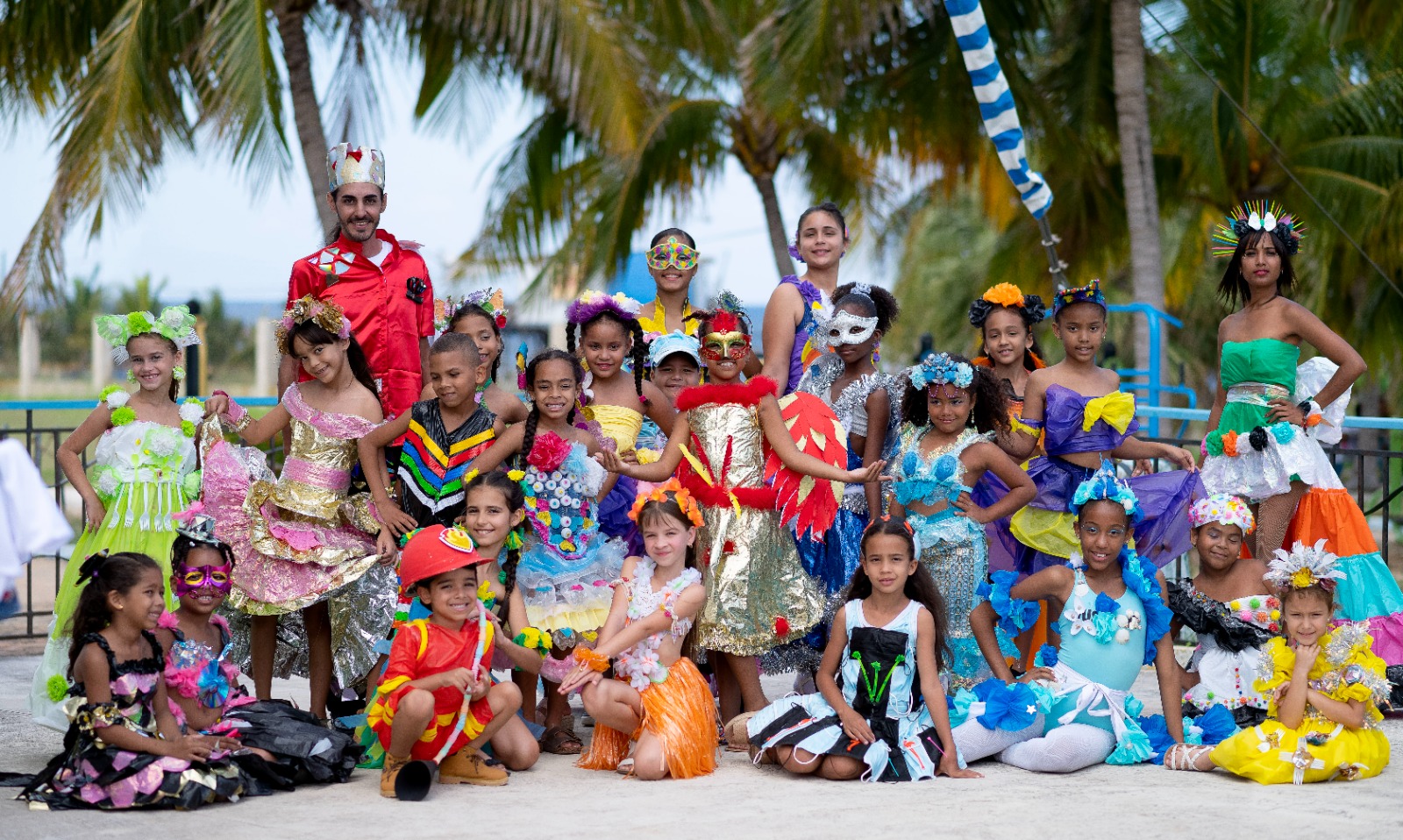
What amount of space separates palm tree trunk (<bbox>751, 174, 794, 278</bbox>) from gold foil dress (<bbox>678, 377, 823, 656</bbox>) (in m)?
10.3

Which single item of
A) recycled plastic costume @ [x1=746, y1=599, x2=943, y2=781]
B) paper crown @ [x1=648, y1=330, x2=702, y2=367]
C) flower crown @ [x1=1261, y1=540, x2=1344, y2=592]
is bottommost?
recycled plastic costume @ [x1=746, y1=599, x2=943, y2=781]

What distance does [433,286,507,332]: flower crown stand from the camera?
19.7 ft

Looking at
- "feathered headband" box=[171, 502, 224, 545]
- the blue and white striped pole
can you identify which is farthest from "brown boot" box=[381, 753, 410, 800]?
the blue and white striped pole

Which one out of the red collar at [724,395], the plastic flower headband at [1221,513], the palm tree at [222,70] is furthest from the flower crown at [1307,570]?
the palm tree at [222,70]

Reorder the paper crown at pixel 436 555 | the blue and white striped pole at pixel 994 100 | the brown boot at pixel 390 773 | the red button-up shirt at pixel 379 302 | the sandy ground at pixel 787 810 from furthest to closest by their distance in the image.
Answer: the blue and white striped pole at pixel 994 100 → the red button-up shirt at pixel 379 302 → the paper crown at pixel 436 555 → the brown boot at pixel 390 773 → the sandy ground at pixel 787 810

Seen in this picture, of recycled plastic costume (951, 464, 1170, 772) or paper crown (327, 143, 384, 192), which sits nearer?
recycled plastic costume (951, 464, 1170, 772)

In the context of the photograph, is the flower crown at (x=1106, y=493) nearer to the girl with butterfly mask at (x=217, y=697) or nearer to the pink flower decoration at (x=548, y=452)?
the pink flower decoration at (x=548, y=452)

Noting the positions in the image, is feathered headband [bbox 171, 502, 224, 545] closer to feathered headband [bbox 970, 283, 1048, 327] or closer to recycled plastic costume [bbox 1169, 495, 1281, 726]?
feathered headband [bbox 970, 283, 1048, 327]

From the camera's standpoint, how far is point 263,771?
4738mm

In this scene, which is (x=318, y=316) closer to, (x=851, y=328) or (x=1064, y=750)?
(x=851, y=328)

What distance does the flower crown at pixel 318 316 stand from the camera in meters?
5.42

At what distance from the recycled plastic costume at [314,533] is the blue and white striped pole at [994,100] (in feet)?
17.7

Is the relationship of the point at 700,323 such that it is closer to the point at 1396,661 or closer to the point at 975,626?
the point at 975,626

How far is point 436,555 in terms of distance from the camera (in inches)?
190
